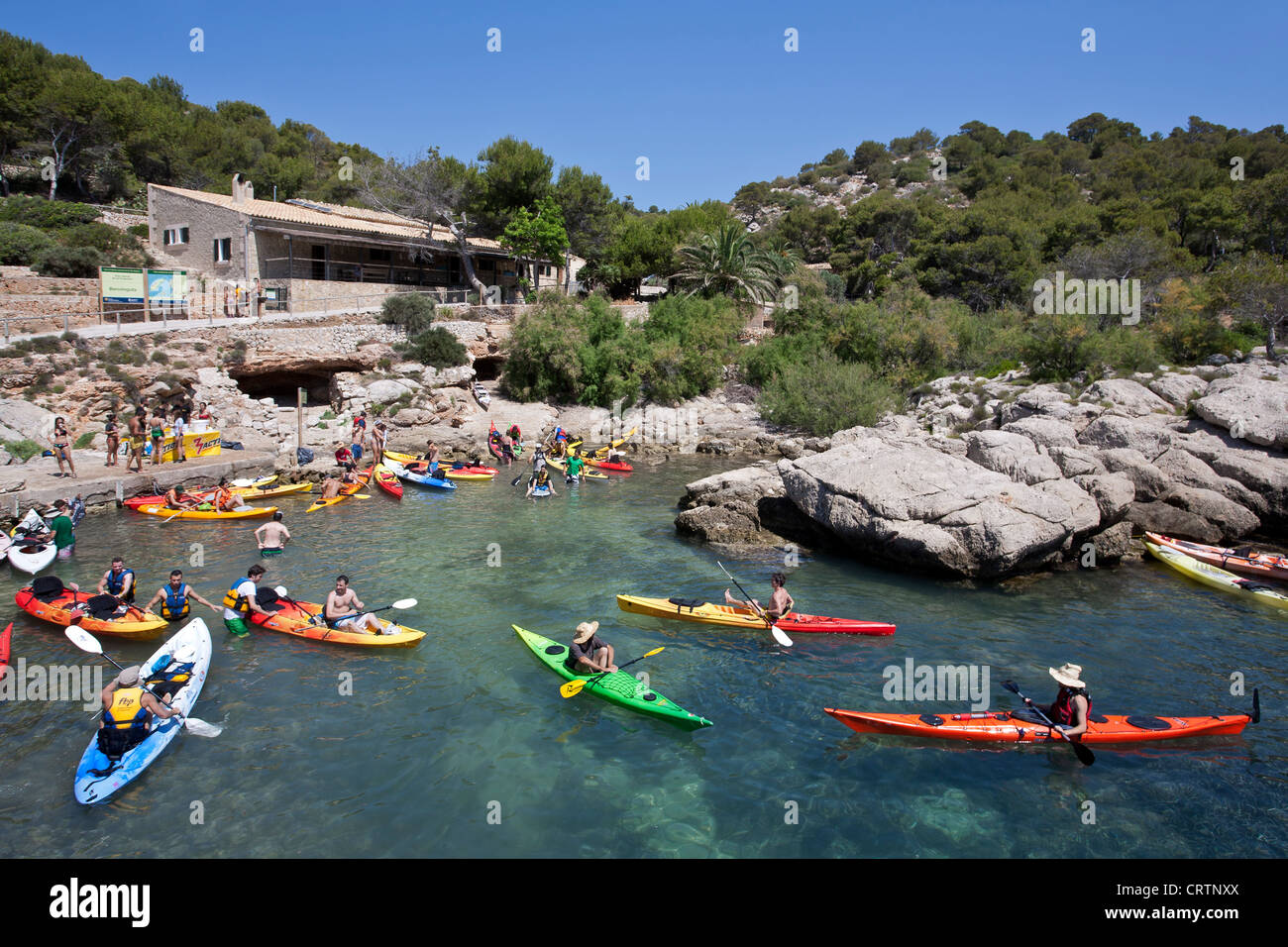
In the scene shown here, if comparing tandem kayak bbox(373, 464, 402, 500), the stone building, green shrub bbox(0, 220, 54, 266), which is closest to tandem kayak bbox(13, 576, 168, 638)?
tandem kayak bbox(373, 464, 402, 500)

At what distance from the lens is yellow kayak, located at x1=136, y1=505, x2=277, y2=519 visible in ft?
62.1

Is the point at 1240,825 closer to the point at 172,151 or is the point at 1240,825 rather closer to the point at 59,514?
the point at 59,514

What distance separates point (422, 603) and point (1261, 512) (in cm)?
2024

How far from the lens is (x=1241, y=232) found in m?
39.8

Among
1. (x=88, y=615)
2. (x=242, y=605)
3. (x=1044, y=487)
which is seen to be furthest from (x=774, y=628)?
(x=88, y=615)

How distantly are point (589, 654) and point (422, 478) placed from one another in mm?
14196

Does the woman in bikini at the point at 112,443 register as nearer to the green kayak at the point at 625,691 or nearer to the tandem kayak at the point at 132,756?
the tandem kayak at the point at 132,756

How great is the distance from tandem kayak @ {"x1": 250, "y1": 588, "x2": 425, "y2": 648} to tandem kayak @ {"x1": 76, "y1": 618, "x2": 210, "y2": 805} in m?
1.67

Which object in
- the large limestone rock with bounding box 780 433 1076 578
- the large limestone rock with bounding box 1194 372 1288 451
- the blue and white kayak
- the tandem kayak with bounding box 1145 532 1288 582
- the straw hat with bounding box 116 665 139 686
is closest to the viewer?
the straw hat with bounding box 116 665 139 686

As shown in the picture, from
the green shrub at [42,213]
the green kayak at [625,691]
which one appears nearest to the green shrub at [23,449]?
the green kayak at [625,691]

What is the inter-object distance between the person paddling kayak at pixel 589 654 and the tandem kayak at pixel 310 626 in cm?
301

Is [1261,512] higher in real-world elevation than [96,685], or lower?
higher

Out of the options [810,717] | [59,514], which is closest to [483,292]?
[59,514]

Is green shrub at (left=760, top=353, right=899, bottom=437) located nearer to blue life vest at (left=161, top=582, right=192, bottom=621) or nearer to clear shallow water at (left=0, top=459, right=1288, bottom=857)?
clear shallow water at (left=0, top=459, right=1288, bottom=857)
